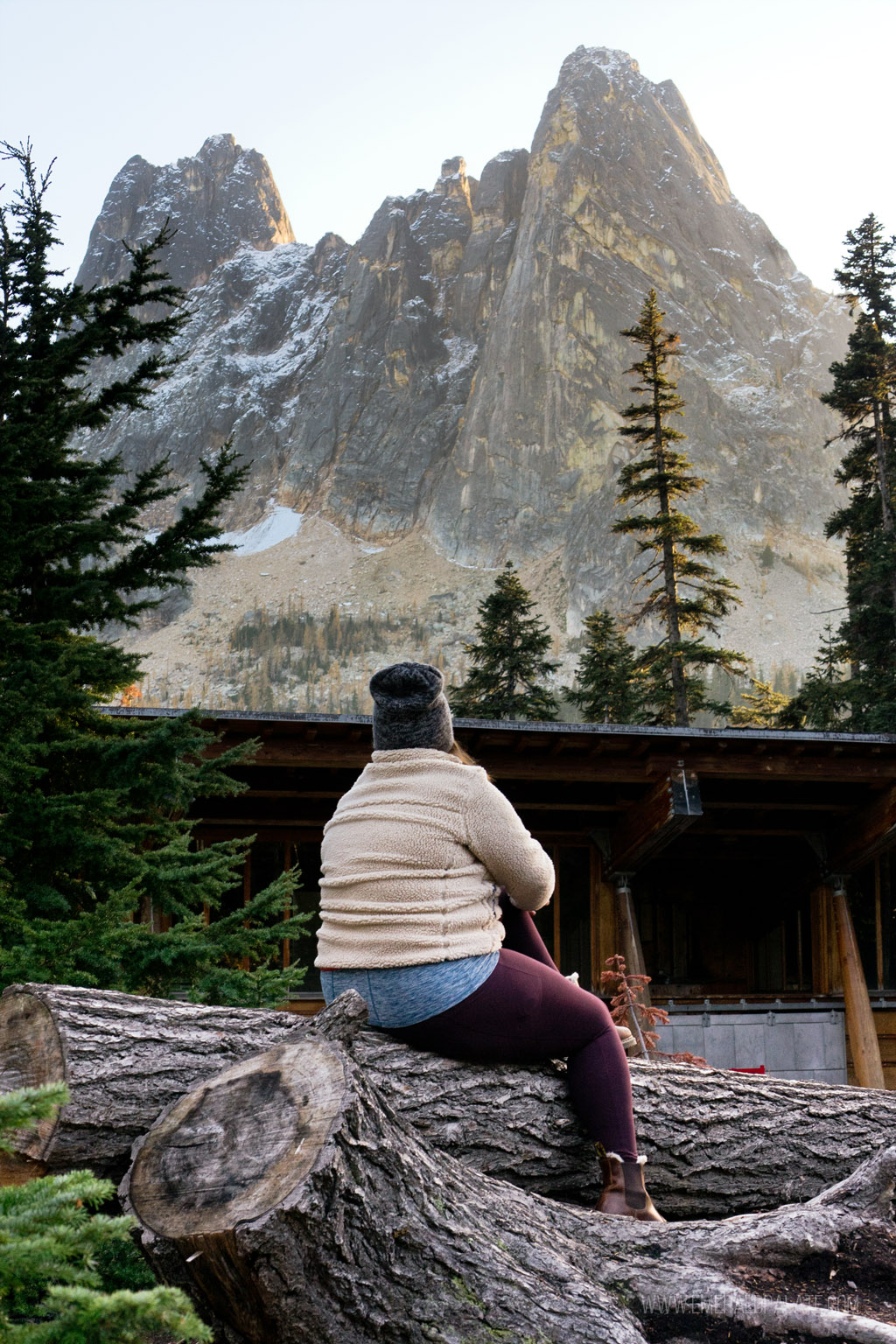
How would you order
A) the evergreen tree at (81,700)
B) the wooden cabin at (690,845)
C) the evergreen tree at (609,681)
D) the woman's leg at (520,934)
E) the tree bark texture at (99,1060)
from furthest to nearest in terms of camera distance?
the evergreen tree at (609,681) < the wooden cabin at (690,845) < the evergreen tree at (81,700) < the woman's leg at (520,934) < the tree bark texture at (99,1060)

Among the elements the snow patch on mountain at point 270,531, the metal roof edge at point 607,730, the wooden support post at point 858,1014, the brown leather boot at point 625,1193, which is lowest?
the wooden support post at point 858,1014

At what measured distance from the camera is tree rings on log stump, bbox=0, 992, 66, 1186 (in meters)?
3.05

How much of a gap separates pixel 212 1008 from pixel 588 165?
136208 millimetres

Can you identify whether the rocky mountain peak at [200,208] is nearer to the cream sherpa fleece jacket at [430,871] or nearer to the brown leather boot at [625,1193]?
the cream sherpa fleece jacket at [430,871]

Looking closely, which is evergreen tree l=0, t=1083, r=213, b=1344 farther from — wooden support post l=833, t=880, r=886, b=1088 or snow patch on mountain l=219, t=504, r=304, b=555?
snow patch on mountain l=219, t=504, r=304, b=555

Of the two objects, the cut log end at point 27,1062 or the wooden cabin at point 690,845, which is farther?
the wooden cabin at point 690,845

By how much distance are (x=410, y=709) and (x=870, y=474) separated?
2515 centimetres

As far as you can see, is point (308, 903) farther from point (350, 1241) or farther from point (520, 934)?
point (350, 1241)

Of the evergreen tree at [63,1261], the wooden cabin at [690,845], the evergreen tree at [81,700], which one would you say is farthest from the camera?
the wooden cabin at [690,845]

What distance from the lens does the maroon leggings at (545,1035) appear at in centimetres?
338

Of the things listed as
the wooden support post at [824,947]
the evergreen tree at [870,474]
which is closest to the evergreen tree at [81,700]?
the wooden support post at [824,947]

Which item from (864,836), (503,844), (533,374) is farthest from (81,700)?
(533,374)

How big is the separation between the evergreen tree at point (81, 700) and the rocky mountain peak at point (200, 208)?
549 feet

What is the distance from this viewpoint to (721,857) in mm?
14055
